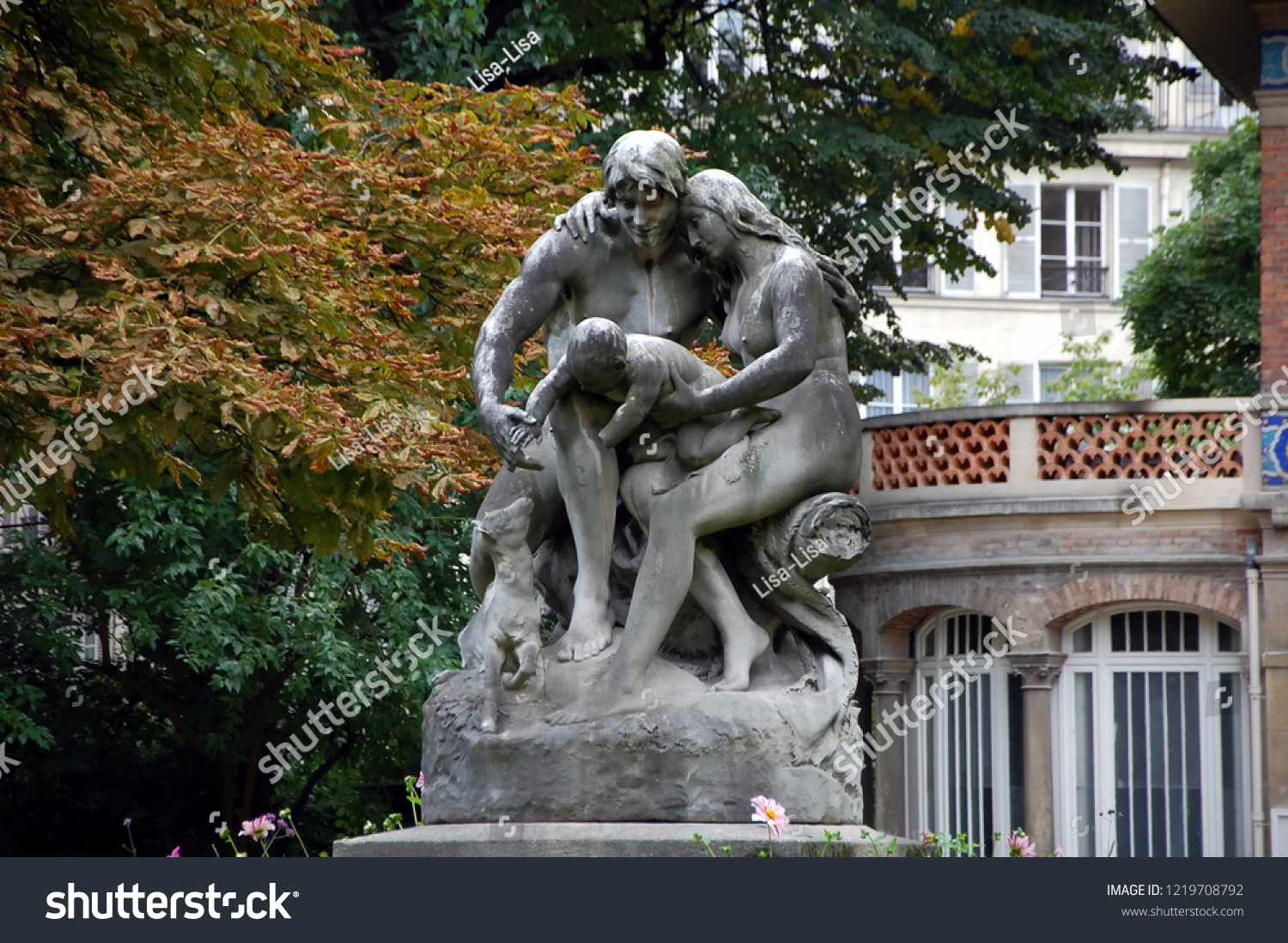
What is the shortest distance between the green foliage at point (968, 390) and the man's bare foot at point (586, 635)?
26424 mm

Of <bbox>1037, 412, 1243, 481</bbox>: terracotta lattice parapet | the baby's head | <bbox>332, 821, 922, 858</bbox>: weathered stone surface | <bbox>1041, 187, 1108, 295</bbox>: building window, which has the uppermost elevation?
<bbox>1041, 187, 1108, 295</bbox>: building window

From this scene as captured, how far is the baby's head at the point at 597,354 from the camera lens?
598 cm

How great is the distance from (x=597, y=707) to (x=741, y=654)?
0.50m

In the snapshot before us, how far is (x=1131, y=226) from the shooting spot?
131 ft

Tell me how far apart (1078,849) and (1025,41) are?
24.5ft

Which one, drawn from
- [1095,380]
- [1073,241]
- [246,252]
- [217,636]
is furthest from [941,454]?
[1073,241]

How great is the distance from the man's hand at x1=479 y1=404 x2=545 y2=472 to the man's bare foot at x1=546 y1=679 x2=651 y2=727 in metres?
0.71

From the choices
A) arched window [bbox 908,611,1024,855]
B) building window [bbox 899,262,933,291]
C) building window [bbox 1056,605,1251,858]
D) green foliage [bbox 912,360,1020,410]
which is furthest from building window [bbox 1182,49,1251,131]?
building window [bbox 1056,605,1251,858]

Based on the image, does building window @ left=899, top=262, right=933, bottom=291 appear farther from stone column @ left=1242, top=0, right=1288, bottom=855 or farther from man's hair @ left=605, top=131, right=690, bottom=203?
man's hair @ left=605, top=131, right=690, bottom=203

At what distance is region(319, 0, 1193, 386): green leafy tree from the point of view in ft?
59.8

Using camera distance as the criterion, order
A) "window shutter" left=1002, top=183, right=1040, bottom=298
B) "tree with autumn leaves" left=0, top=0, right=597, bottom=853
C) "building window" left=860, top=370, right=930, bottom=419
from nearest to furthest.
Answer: "tree with autumn leaves" left=0, top=0, right=597, bottom=853, "building window" left=860, top=370, right=930, bottom=419, "window shutter" left=1002, top=183, right=1040, bottom=298

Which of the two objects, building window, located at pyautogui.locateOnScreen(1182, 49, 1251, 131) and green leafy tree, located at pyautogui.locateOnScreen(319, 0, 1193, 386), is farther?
building window, located at pyautogui.locateOnScreen(1182, 49, 1251, 131)

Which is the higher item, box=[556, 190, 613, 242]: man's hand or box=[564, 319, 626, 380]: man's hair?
box=[556, 190, 613, 242]: man's hand

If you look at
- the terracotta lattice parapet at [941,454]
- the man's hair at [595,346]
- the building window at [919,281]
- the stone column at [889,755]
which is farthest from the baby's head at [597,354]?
the building window at [919,281]
